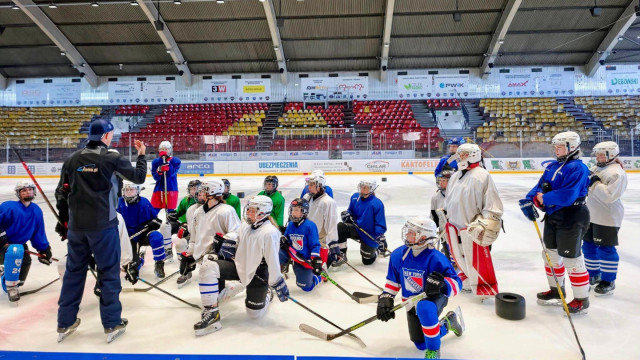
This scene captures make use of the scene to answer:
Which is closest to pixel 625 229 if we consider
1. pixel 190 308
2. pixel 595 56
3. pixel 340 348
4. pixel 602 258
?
pixel 602 258

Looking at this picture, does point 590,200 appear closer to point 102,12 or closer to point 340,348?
point 340,348

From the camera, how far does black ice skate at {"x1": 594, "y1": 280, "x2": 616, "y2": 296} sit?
397 centimetres

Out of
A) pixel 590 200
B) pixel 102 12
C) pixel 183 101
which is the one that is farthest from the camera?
pixel 183 101

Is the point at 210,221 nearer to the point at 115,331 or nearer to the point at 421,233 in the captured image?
the point at 115,331

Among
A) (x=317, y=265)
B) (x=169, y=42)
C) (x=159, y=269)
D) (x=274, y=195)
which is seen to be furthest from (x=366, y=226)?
(x=169, y=42)

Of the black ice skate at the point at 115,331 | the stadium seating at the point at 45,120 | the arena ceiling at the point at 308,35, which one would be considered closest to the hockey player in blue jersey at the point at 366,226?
the black ice skate at the point at 115,331

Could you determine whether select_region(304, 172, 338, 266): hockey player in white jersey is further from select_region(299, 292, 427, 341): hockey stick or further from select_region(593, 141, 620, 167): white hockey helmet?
select_region(593, 141, 620, 167): white hockey helmet

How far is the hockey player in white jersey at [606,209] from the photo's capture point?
3898 mm

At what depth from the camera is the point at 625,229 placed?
22.9 feet

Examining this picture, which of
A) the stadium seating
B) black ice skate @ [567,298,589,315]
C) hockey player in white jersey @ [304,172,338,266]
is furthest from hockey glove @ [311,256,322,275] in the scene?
the stadium seating

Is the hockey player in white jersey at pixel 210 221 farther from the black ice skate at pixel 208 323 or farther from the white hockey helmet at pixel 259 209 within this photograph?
A: the black ice skate at pixel 208 323

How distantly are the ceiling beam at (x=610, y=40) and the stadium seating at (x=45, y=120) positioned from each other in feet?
94.6

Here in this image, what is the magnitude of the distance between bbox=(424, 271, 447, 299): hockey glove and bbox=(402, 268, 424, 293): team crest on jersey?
0.15 m

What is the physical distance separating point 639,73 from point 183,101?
27.9 metres
